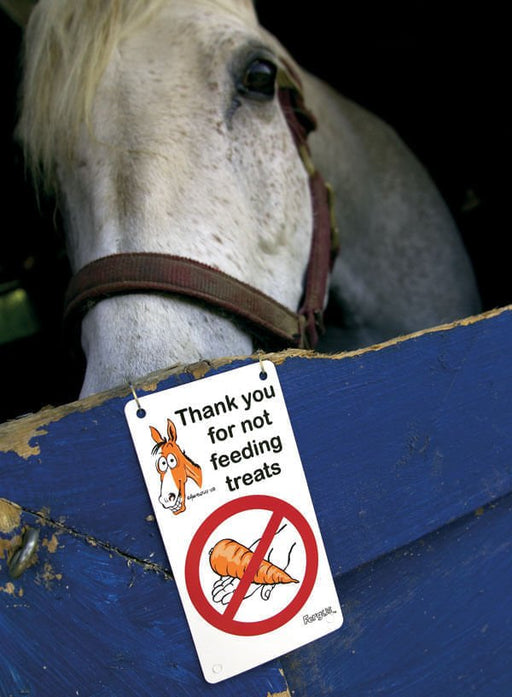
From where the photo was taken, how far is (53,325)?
5.47 feet

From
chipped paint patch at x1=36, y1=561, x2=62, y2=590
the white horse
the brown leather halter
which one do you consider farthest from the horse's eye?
chipped paint patch at x1=36, y1=561, x2=62, y2=590

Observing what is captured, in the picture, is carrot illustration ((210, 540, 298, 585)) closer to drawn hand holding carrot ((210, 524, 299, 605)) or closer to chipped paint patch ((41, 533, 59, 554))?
drawn hand holding carrot ((210, 524, 299, 605))

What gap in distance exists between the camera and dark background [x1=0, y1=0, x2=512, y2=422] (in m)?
1.82

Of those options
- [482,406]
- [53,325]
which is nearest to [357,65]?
[53,325]

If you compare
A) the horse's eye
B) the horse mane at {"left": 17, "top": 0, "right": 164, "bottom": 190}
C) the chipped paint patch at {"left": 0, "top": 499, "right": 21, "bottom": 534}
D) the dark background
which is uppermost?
the horse mane at {"left": 17, "top": 0, "right": 164, "bottom": 190}

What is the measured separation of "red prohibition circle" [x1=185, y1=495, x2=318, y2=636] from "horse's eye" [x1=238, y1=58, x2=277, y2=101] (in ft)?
2.26

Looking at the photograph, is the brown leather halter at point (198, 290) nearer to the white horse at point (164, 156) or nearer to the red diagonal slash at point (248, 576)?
the white horse at point (164, 156)

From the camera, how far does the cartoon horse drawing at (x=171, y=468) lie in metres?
0.48

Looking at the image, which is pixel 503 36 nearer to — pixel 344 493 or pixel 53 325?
pixel 53 325

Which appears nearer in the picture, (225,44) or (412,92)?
(225,44)

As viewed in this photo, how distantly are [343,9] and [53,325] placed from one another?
133cm

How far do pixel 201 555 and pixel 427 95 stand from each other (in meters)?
1.85

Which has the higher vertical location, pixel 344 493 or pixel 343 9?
pixel 343 9

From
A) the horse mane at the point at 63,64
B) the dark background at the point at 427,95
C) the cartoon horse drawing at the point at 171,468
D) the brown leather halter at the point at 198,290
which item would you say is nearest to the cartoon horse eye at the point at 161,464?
the cartoon horse drawing at the point at 171,468
